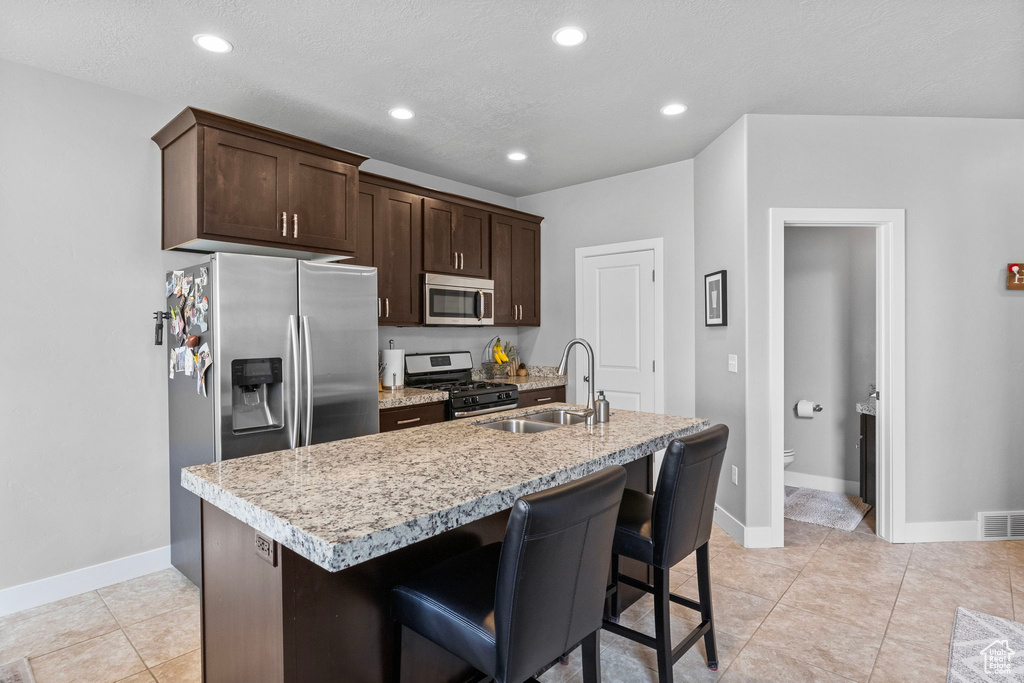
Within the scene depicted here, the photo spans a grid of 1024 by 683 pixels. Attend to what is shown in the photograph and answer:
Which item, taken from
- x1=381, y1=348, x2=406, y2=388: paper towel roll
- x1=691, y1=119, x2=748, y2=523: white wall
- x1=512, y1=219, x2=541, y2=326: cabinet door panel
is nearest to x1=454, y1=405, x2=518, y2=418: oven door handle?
x1=381, y1=348, x2=406, y2=388: paper towel roll

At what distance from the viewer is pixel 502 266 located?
192 inches

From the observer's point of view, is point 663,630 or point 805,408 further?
point 805,408

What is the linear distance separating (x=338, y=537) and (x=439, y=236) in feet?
11.4

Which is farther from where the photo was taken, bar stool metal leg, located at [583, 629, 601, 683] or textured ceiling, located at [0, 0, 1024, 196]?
textured ceiling, located at [0, 0, 1024, 196]

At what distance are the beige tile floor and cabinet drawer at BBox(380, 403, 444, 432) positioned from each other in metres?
1.35

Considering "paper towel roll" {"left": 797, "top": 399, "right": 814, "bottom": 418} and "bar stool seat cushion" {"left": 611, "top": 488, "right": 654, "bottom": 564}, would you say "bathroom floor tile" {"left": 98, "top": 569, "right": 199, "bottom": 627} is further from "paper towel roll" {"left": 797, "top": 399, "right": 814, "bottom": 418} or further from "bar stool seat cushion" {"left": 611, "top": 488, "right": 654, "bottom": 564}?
"paper towel roll" {"left": 797, "top": 399, "right": 814, "bottom": 418}

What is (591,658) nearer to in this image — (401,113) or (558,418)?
(558,418)

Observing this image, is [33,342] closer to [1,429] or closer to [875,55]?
[1,429]

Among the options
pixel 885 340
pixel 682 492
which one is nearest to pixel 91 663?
pixel 682 492

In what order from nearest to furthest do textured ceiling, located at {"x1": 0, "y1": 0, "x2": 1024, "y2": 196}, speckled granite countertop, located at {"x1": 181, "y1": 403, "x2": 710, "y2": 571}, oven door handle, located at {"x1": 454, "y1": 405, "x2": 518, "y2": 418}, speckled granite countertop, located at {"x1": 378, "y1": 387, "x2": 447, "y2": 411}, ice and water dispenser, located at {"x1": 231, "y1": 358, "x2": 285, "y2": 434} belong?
speckled granite countertop, located at {"x1": 181, "y1": 403, "x2": 710, "y2": 571} < textured ceiling, located at {"x1": 0, "y1": 0, "x2": 1024, "y2": 196} < ice and water dispenser, located at {"x1": 231, "y1": 358, "x2": 285, "y2": 434} < speckled granite countertop, located at {"x1": 378, "y1": 387, "x2": 447, "y2": 411} < oven door handle, located at {"x1": 454, "y1": 405, "x2": 518, "y2": 418}

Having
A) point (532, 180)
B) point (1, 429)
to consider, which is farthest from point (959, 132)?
point (1, 429)

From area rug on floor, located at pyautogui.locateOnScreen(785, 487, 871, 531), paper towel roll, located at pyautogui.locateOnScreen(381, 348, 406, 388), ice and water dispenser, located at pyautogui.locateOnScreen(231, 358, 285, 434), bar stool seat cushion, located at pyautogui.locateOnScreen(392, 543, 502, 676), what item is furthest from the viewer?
Result: paper towel roll, located at pyautogui.locateOnScreen(381, 348, 406, 388)

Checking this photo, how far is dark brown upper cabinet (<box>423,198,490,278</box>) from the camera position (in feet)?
13.9

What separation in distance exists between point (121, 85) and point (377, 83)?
1350 mm
